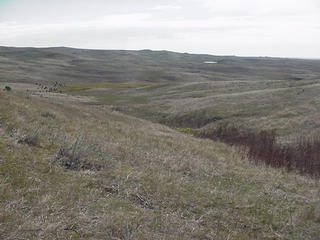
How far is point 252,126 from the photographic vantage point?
3022cm

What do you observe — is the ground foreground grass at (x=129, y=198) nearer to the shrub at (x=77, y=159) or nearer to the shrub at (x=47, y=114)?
the shrub at (x=77, y=159)

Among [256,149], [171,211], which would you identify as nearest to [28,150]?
[171,211]

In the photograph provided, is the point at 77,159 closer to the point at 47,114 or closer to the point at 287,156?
the point at 47,114

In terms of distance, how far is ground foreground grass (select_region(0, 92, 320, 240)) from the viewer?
17.3 ft

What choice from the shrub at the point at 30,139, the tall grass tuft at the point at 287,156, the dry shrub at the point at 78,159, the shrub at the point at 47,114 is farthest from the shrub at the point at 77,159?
the tall grass tuft at the point at 287,156

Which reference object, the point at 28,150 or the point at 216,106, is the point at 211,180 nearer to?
the point at 28,150

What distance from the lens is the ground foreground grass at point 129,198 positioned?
5.28 metres

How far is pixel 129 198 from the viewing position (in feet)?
23.2

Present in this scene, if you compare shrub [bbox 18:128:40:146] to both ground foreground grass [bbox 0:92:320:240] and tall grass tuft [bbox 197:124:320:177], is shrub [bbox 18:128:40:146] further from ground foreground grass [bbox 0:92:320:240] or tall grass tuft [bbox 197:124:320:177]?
tall grass tuft [bbox 197:124:320:177]

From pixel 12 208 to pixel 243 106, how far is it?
35.7 metres

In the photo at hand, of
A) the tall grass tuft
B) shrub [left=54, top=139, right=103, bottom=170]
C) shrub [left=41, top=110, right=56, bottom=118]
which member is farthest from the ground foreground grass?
shrub [left=41, top=110, right=56, bottom=118]

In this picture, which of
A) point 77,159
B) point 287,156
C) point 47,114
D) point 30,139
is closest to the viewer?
point 77,159

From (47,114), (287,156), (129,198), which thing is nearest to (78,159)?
(129,198)

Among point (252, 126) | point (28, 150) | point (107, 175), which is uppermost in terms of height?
point (28, 150)
